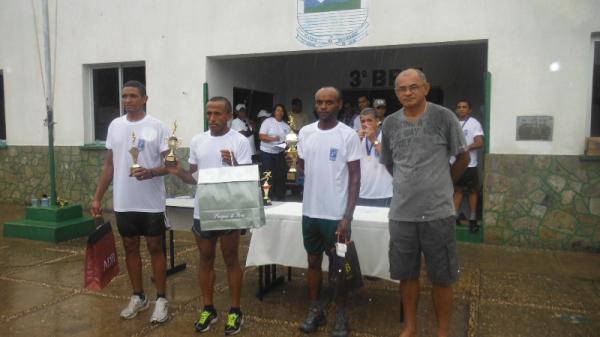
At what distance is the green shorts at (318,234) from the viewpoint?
151 inches

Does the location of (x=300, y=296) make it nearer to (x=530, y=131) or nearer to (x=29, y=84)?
(x=530, y=131)

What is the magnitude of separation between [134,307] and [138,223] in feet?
2.37

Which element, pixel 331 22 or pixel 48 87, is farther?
pixel 331 22

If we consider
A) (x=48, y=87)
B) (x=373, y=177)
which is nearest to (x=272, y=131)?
(x=48, y=87)

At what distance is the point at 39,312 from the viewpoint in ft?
14.4

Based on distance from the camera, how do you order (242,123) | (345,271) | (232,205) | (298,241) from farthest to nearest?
(242,123)
(298,241)
(345,271)
(232,205)

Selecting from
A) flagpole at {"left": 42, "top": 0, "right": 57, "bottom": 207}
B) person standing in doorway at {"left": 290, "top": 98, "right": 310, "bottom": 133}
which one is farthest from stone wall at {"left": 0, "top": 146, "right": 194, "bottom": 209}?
person standing in doorway at {"left": 290, "top": 98, "right": 310, "bottom": 133}

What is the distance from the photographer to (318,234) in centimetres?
393

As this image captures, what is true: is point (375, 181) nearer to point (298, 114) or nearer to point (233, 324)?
point (233, 324)

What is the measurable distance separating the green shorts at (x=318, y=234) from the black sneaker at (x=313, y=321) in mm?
447

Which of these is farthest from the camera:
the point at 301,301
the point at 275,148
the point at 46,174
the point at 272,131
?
the point at 46,174

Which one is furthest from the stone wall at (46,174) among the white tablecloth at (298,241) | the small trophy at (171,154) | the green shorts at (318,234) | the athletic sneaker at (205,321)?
the green shorts at (318,234)

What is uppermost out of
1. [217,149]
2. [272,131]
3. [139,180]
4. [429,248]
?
[272,131]

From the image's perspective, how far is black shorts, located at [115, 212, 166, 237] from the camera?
407 cm
